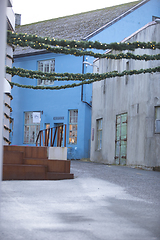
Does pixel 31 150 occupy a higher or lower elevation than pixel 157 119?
lower

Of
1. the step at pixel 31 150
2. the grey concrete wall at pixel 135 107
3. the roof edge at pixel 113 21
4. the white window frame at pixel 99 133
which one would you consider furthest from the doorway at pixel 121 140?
the roof edge at pixel 113 21

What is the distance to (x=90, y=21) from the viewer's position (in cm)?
2727

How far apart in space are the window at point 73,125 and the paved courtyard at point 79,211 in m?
15.2

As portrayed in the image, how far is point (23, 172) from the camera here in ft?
32.3

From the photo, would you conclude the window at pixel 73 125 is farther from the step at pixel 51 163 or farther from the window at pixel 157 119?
the step at pixel 51 163

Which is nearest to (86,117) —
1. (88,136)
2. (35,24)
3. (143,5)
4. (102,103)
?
(88,136)

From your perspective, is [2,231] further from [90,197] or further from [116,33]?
[116,33]

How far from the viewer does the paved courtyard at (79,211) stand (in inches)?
167

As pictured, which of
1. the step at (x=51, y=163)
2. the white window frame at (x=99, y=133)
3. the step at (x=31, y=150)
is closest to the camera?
the step at (x=51, y=163)

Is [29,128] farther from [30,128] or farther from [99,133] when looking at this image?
[99,133]

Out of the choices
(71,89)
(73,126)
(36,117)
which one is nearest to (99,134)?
(73,126)

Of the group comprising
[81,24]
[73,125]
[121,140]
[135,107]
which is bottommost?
[121,140]

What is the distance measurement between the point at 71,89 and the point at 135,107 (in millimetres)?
9100

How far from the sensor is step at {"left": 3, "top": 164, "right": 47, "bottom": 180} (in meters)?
9.77
